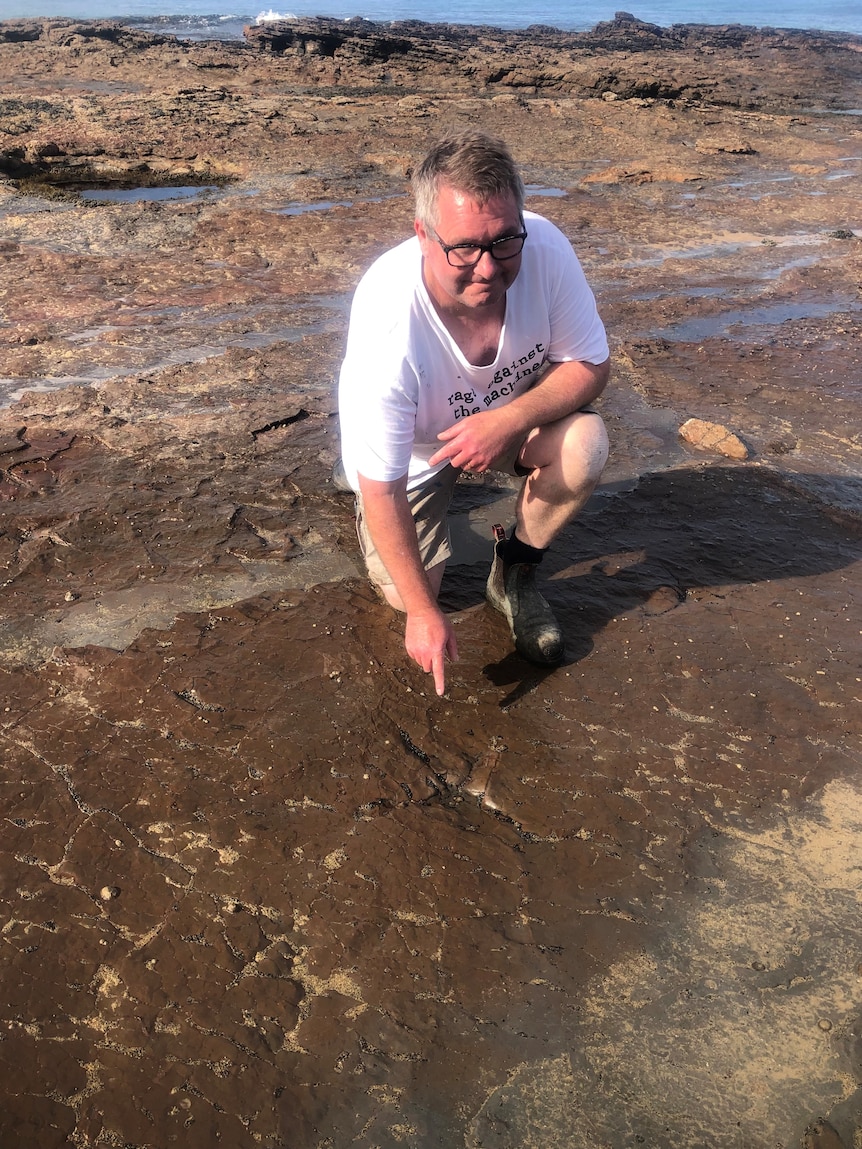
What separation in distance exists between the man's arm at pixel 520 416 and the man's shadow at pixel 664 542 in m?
0.68

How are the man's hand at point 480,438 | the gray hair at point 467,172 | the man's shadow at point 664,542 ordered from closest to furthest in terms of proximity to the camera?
the gray hair at point 467,172, the man's hand at point 480,438, the man's shadow at point 664,542

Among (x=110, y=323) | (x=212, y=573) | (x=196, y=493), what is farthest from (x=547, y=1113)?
(x=110, y=323)

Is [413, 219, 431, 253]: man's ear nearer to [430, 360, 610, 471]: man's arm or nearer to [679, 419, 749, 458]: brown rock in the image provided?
[430, 360, 610, 471]: man's arm

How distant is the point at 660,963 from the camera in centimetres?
195

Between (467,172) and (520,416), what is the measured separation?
654 millimetres

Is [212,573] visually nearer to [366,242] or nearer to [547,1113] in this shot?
[547,1113]

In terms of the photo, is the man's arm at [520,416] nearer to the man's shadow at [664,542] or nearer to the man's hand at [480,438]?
the man's hand at [480,438]

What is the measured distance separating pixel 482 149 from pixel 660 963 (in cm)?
192

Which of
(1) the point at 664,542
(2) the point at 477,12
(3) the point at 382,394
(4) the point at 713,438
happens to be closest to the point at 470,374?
(3) the point at 382,394

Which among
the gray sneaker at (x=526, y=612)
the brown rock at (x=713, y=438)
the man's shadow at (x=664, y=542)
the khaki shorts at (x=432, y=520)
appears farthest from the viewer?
the brown rock at (x=713, y=438)

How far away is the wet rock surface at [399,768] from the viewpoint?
174cm

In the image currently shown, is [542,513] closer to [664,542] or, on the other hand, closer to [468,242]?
[664,542]

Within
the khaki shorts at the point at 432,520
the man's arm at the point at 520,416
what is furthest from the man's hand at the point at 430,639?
the khaki shorts at the point at 432,520

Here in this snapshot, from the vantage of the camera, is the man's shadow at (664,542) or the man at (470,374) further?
the man's shadow at (664,542)
